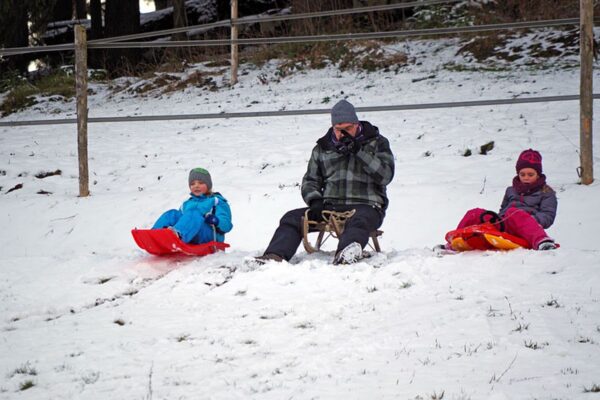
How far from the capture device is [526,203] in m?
5.90

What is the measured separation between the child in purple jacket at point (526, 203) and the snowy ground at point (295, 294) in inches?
12.6

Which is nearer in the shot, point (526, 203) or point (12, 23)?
point (526, 203)

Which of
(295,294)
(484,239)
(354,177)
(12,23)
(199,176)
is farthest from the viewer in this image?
(12,23)

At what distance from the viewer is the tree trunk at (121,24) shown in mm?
17312

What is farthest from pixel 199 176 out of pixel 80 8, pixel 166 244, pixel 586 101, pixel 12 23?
Answer: pixel 80 8

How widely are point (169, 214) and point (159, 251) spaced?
11.4 inches

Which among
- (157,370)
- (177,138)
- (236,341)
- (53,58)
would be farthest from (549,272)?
(53,58)

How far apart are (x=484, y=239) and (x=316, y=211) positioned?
1.20m

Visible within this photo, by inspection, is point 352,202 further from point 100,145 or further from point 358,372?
point 100,145

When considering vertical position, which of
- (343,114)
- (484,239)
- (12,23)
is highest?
(12,23)

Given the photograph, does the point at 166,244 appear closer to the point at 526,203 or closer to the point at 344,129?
the point at 344,129

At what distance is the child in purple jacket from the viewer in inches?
220

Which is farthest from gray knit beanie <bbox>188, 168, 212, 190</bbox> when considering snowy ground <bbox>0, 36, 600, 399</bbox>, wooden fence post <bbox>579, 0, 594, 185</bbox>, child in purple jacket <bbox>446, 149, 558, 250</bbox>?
wooden fence post <bbox>579, 0, 594, 185</bbox>

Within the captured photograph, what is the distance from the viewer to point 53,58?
19641 millimetres
